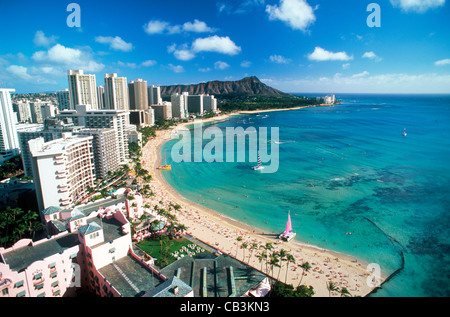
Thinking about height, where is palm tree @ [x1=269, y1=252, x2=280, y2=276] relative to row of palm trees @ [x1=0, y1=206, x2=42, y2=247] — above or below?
below

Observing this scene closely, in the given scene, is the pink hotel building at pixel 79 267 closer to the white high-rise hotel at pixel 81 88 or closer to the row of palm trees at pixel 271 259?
the row of palm trees at pixel 271 259

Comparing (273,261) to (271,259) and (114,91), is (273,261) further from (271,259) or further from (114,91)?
(114,91)

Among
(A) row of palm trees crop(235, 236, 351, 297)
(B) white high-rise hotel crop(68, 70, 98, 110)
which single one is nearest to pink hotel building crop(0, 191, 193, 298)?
(A) row of palm trees crop(235, 236, 351, 297)

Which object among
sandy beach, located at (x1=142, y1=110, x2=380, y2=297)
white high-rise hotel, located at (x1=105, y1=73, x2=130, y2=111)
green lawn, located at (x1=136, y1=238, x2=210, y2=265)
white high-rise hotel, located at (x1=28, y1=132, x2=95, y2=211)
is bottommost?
sandy beach, located at (x1=142, y1=110, x2=380, y2=297)

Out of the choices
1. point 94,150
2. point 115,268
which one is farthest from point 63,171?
point 115,268

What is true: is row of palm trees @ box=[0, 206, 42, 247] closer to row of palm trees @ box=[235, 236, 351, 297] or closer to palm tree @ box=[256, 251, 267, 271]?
row of palm trees @ box=[235, 236, 351, 297]
